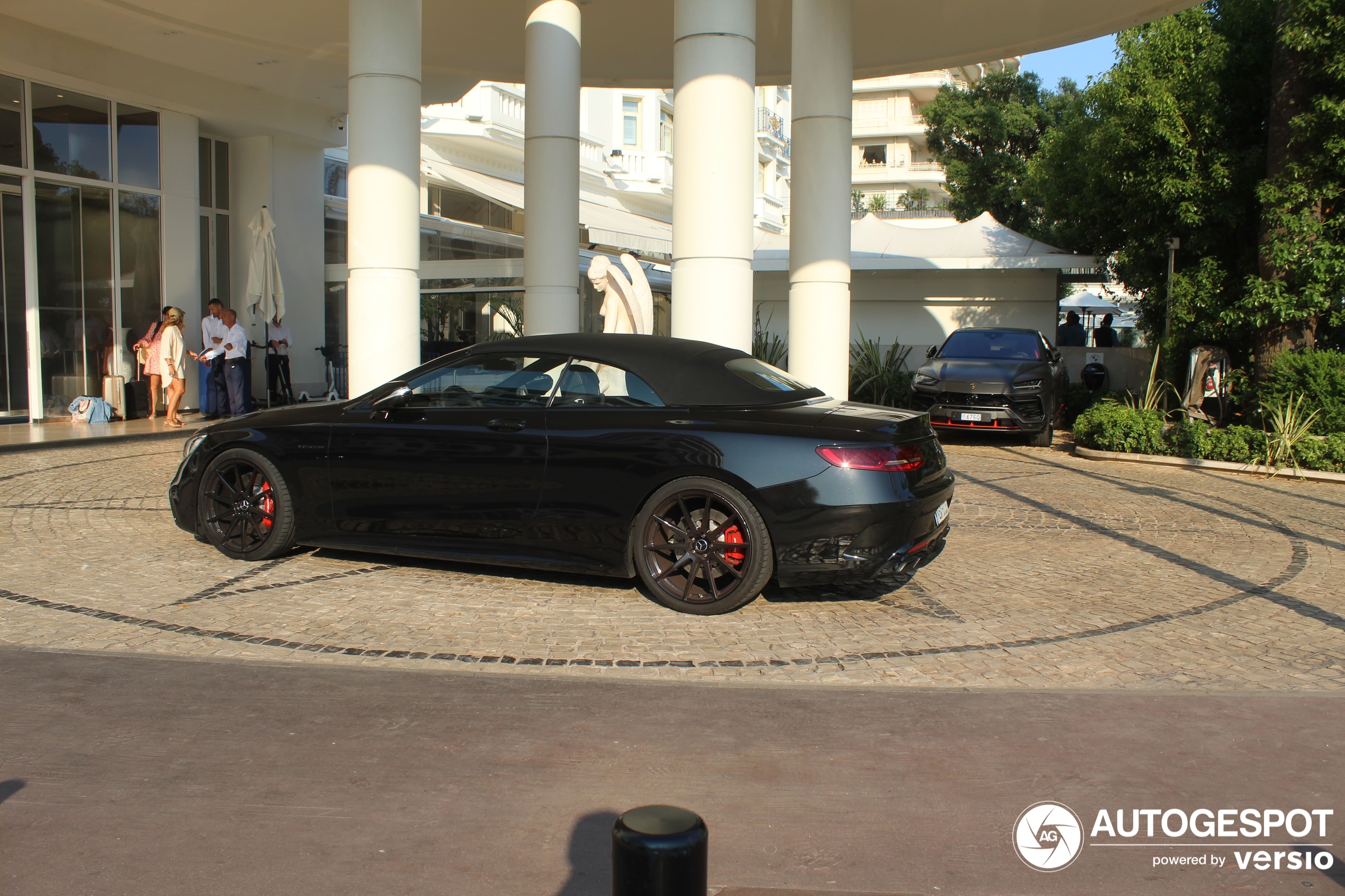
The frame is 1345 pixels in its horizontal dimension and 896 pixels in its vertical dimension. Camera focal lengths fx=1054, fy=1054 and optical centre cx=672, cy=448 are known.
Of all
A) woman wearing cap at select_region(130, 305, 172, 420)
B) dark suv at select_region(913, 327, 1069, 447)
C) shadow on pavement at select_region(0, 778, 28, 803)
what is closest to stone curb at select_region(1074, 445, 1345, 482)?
dark suv at select_region(913, 327, 1069, 447)

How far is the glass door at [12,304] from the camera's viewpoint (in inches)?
577

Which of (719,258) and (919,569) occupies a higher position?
(719,258)

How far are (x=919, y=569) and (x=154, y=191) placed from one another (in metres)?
14.8

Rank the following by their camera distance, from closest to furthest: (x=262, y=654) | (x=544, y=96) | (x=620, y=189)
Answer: (x=262, y=654), (x=544, y=96), (x=620, y=189)

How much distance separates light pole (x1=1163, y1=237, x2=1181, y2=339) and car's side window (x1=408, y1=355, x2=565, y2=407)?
12589 millimetres

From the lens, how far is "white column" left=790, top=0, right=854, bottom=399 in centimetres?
1192

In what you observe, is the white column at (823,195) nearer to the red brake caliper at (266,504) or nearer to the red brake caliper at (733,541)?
the red brake caliper at (733,541)

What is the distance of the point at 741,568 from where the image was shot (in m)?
5.52

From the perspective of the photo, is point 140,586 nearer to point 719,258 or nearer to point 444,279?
point 719,258

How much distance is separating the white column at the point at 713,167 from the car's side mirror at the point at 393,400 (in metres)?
3.45

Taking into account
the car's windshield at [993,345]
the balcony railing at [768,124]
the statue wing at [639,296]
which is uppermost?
the balcony railing at [768,124]

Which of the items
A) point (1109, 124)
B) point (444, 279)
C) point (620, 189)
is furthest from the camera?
point (620, 189)

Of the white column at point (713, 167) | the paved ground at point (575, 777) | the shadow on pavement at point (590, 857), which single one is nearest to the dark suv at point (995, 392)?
the white column at point (713, 167)

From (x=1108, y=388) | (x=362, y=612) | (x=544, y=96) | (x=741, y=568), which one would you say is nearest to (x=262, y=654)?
(x=362, y=612)
